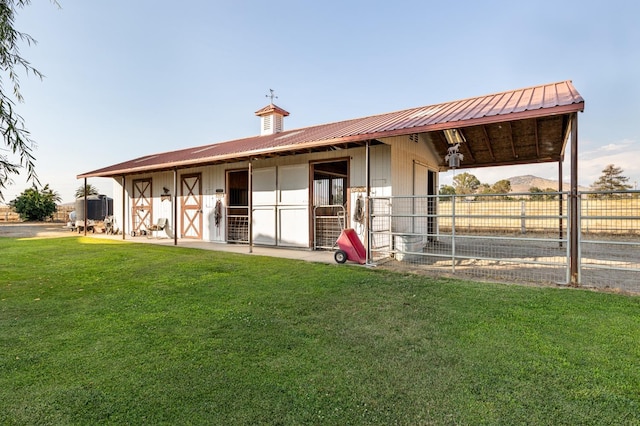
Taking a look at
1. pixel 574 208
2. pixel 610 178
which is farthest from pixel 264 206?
pixel 610 178

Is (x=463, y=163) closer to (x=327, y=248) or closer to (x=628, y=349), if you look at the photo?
(x=327, y=248)

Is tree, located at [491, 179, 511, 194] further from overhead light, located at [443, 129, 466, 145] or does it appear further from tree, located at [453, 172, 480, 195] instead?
overhead light, located at [443, 129, 466, 145]

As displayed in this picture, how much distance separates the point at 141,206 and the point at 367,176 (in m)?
10.1

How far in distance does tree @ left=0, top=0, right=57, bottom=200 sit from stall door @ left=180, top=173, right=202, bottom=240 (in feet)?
22.4

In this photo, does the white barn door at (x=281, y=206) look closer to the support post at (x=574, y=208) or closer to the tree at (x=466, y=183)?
the support post at (x=574, y=208)

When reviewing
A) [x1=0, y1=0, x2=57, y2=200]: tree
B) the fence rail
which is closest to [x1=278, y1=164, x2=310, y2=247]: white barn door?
[x1=0, y1=0, x2=57, y2=200]: tree

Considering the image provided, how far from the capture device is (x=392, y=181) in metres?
6.97

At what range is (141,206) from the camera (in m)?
12.4

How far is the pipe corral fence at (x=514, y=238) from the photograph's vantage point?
4426mm

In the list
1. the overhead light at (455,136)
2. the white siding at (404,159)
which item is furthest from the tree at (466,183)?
the overhead light at (455,136)

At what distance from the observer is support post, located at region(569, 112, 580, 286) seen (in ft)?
13.8

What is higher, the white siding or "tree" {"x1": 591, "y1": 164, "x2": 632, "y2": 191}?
"tree" {"x1": 591, "y1": 164, "x2": 632, "y2": 191}

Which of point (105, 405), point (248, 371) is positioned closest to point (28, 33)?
point (105, 405)

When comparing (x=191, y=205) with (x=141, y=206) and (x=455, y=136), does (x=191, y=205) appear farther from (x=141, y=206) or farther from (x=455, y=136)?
(x=455, y=136)
